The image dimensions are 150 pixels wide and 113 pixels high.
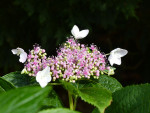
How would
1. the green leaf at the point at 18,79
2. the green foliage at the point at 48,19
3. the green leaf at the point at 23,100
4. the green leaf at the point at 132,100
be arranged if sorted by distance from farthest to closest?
the green foliage at the point at 48,19
the green leaf at the point at 18,79
the green leaf at the point at 132,100
the green leaf at the point at 23,100

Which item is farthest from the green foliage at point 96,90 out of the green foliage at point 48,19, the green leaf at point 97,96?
the green foliage at point 48,19

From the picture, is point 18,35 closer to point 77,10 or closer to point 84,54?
point 77,10

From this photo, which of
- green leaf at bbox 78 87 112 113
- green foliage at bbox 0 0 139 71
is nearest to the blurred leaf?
green leaf at bbox 78 87 112 113

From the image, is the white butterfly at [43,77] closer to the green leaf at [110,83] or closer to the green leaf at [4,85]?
the green leaf at [4,85]

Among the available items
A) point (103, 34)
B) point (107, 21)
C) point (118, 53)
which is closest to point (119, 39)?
point (103, 34)

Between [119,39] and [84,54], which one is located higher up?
[119,39]

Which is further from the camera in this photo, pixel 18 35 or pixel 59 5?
pixel 18 35

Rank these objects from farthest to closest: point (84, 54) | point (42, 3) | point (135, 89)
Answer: point (42, 3)
point (84, 54)
point (135, 89)
